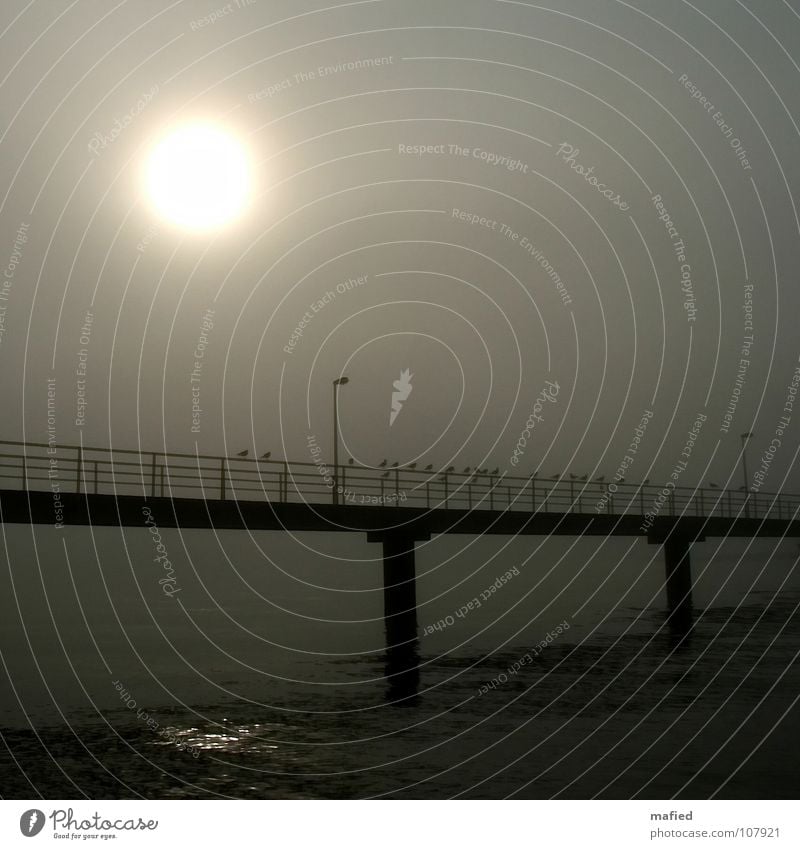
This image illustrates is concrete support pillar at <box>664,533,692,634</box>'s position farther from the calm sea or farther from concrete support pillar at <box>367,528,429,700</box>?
concrete support pillar at <box>367,528,429,700</box>

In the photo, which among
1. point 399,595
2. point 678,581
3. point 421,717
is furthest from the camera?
point 678,581

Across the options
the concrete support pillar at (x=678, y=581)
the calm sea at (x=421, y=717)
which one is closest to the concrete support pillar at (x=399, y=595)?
the calm sea at (x=421, y=717)

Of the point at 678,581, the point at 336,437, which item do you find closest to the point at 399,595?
the point at 336,437

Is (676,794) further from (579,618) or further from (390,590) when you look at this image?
(579,618)

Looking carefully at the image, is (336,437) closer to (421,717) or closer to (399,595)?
(399,595)

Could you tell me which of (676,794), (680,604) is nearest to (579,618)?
(680,604)

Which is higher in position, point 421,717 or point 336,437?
point 336,437

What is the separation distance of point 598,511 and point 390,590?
12462 mm

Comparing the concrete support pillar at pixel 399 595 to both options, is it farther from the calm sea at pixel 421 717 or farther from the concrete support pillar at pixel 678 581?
the concrete support pillar at pixel 678 581

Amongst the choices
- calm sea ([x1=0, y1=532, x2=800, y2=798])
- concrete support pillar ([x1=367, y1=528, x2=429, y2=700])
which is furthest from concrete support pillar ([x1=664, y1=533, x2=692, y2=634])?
concrete support pillar ([x1=367, y1=528, x2=429, y2=700])

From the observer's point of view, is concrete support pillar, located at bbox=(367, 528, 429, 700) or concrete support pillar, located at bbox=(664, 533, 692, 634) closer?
concrete support pillar, located at bbox=(367, 528, 429, 700)

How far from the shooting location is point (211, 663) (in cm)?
3672

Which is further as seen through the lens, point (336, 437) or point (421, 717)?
point (336, 437)

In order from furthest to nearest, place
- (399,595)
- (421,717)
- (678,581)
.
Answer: (678,581), (399,595), (421,717)
